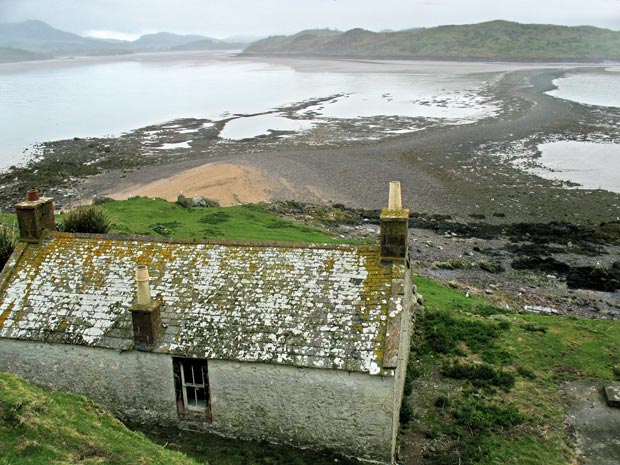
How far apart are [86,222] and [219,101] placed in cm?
7678

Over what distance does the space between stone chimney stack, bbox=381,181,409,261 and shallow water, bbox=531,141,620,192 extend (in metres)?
34.0

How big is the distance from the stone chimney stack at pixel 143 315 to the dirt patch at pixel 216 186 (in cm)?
2823

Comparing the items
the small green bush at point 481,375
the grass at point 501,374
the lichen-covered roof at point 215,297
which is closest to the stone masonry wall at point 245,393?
the lichen-covered roof at point 215,297

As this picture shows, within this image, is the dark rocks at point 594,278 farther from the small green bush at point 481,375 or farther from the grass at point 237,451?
the grass at point 237,451

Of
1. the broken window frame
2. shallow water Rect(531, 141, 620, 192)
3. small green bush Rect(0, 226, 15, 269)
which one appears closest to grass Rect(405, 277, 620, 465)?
the broken window frame

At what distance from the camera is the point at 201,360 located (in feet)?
41.5

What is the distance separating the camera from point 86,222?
2038cm

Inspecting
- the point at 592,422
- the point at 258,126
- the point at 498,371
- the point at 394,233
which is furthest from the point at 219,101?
the point at 592,422

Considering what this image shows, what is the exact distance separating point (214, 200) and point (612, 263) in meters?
26.1

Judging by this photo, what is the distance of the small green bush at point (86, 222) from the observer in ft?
66.3

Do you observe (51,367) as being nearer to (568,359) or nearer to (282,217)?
(568,359)

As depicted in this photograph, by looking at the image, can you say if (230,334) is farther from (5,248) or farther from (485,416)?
(5,248)

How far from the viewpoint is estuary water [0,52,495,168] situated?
70062mm

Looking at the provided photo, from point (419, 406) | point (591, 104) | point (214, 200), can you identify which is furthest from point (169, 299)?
point (591, 104)
